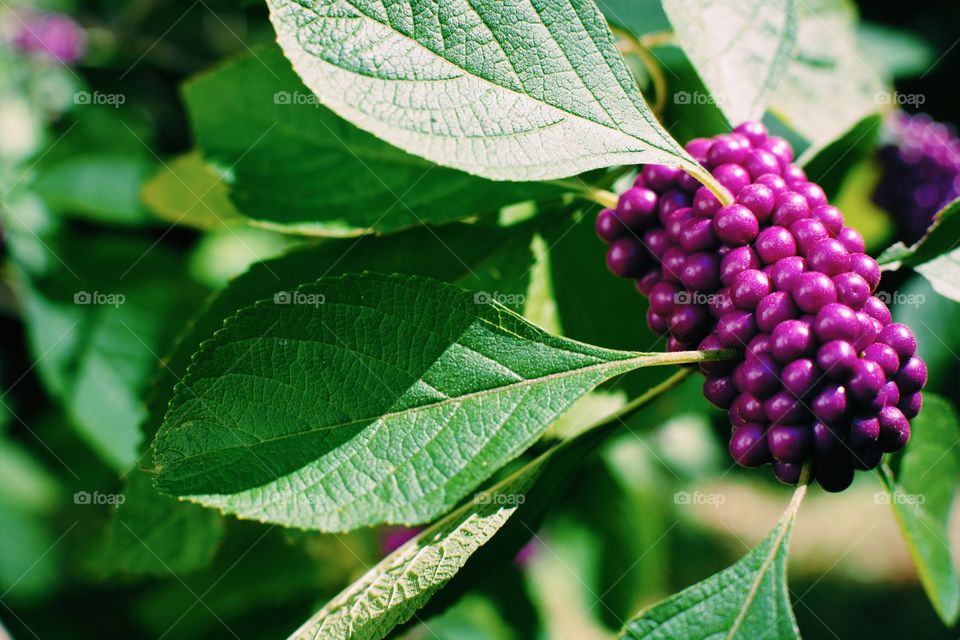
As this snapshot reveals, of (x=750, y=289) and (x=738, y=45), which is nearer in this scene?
(x=750, y=289)

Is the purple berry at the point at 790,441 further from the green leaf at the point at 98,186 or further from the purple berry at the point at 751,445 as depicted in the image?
the green leaf at the point at 98,186

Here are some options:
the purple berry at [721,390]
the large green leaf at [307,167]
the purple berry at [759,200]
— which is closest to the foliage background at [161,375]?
the large green leaf at [307,167]

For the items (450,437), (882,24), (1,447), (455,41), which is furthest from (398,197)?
(882,24)

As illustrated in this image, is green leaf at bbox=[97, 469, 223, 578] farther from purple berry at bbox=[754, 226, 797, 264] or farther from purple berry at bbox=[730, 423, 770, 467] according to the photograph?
purple berry at bbox=[754, 226, 797, 264]

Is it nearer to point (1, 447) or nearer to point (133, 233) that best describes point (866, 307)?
point (133, 233)

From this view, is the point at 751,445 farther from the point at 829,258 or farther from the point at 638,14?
the point at 638,14

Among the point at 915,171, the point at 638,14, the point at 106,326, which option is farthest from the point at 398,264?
the point at 915,171
